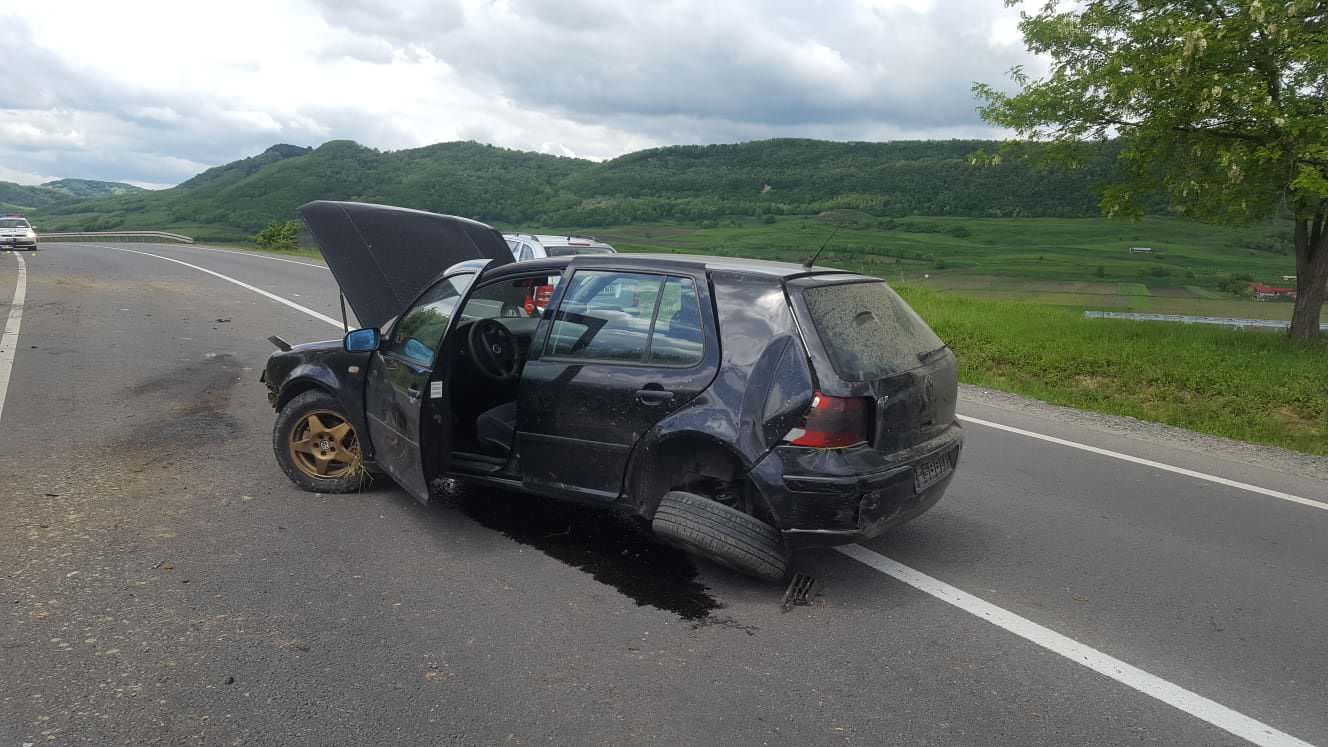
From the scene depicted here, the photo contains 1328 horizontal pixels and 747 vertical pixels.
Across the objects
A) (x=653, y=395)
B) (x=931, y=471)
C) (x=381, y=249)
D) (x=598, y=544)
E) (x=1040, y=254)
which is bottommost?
(x=1040, y=254)

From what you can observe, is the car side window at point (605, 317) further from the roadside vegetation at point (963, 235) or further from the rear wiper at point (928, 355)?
the rear wiper at point (928, 355)

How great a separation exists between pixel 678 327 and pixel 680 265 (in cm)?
37

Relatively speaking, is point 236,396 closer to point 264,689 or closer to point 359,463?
point 359,463

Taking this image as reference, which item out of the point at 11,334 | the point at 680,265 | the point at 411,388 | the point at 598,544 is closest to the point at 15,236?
the point at 11,334

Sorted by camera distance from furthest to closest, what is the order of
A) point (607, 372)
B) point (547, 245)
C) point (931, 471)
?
point (547, 245) < point (607, 372) < point (931, 471)

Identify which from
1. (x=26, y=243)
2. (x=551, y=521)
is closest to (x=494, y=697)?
(x=551, y=521)

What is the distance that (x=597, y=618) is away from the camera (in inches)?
148

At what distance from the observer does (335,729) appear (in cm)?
286

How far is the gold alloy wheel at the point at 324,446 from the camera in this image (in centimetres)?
545

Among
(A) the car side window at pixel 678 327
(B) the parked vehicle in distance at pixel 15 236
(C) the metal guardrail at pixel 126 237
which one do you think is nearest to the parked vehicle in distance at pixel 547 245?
(A) the car side window at pixel 678 327

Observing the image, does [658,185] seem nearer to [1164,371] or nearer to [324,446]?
[1164,371]

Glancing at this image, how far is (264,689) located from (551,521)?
2.10 metres

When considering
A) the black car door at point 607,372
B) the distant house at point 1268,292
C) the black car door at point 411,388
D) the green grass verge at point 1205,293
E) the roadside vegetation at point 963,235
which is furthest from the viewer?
the green grass verge at point 1205,293

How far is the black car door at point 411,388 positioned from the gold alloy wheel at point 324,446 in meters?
0.36
